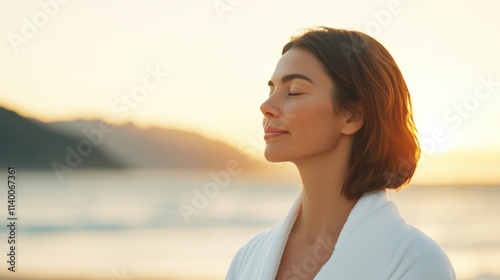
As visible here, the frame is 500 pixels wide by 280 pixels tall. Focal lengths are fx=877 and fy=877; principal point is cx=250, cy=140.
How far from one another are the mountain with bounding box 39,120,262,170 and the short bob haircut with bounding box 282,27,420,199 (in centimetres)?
750

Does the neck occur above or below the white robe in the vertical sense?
above

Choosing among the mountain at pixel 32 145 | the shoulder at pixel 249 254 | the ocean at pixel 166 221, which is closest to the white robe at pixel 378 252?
the shoulder at pixel 249 254

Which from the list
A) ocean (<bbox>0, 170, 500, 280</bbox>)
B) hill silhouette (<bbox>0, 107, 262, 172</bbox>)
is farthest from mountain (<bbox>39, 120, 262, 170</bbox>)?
ocean (<bbox>0, 170, 500, 280</bbox>)

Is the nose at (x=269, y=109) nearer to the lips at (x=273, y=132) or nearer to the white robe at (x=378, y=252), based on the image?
the lips at (x=273, y=132)

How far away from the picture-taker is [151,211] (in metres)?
9.98

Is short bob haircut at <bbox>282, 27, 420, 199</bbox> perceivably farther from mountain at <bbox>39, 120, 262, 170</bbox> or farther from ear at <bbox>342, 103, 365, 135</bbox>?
mountain at <bbox>39, 120, 262, 170</bbox>

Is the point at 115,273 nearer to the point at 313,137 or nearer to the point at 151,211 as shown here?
the point at 151,211

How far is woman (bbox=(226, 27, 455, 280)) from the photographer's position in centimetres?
244

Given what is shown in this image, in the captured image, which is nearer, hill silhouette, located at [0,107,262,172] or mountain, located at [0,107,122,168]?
hill silhouette, located at [0,107,262,172]

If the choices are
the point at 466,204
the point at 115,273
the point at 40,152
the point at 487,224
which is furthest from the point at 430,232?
the point at 40,152

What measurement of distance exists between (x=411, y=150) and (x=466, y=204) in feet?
31.2

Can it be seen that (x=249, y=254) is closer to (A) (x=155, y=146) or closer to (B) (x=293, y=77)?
(B) (x=293, y=77)

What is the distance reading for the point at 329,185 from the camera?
2555 mm

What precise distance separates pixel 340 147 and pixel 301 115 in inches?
7.0
